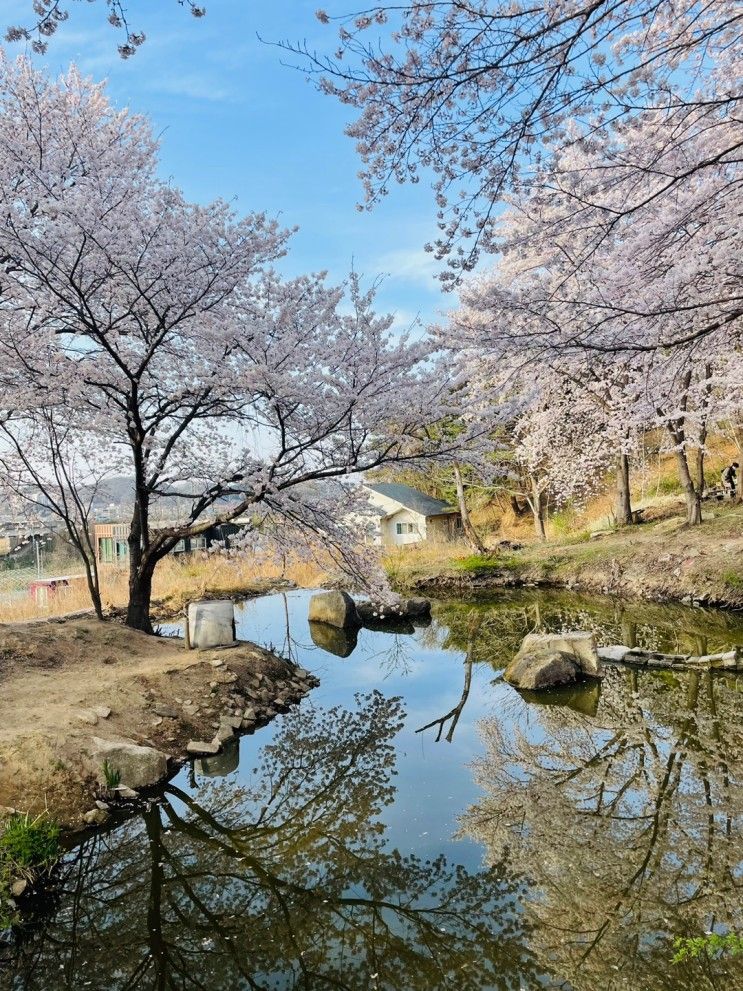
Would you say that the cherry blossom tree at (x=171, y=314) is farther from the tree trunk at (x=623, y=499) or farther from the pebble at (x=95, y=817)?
the tree trunk at (x=623, y=499)

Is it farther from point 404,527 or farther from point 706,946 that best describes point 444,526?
point 706,946

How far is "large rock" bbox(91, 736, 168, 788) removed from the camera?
5.01m

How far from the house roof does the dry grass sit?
9.84 m

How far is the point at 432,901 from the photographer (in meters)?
3.64

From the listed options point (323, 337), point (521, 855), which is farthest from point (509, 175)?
point (521, 855)

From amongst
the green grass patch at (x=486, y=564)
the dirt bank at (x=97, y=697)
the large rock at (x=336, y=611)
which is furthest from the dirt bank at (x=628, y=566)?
the dirt bank at (x=97, y=697)

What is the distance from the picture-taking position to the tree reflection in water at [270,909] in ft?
10.2

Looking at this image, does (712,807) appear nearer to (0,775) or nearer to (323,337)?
(0,775)

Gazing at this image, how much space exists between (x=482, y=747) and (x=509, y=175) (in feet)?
15.5

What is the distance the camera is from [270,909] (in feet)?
11.8

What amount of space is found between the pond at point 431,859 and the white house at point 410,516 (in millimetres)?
20093

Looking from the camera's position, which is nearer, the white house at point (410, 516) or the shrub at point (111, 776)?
the shrub at point (111, 776)

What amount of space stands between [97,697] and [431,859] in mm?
3497

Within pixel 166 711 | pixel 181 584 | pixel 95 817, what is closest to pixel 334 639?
pixel 166 711
